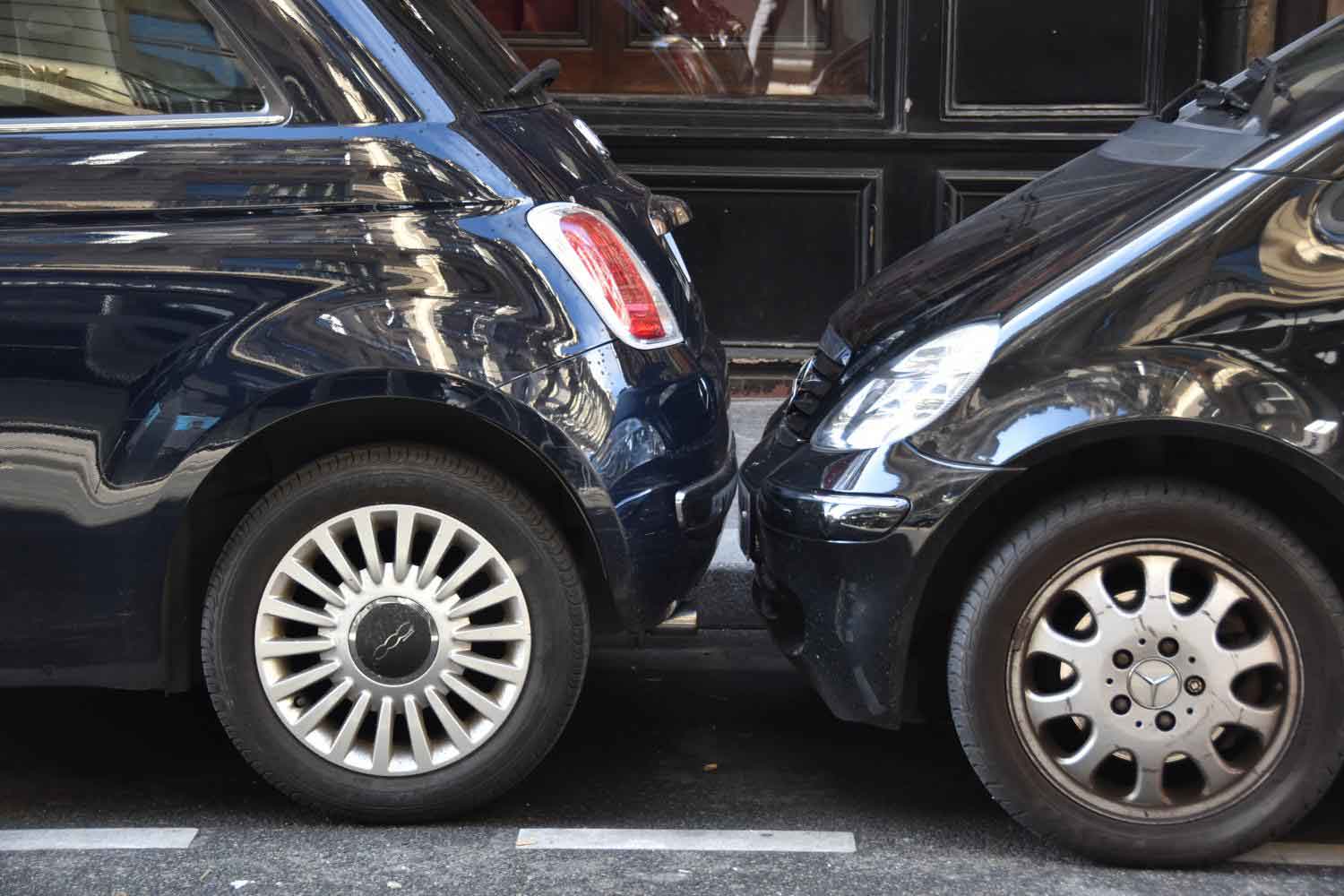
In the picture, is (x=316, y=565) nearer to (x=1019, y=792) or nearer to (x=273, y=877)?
(x=273, y=877)

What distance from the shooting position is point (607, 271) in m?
3.71

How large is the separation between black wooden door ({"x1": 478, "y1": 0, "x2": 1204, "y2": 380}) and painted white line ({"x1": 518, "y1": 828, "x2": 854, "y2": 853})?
4031mm

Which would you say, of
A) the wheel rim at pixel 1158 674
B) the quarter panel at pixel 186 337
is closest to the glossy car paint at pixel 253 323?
the quarter panel at pixel 186 337

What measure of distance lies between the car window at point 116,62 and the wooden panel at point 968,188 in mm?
4268

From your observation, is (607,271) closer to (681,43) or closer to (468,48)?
(468,48)

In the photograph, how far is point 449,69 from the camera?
3797 mm

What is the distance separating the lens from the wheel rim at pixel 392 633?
365 cm

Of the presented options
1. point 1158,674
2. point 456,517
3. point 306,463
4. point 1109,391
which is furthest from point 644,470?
point 1158,674

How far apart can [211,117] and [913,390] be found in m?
1.44

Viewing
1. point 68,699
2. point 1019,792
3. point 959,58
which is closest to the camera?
point 1019,792

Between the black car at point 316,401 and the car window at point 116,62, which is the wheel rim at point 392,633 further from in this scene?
the car window at point 116,62

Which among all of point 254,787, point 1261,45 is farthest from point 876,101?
point 254,787

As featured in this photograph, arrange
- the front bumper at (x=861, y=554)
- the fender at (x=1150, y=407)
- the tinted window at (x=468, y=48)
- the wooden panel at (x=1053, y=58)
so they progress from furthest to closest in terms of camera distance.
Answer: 1. the wooden panel at (x=1053, y=58)
2. the tinted window at (x=468, y=48)
3. the front bumper at (x=861, y=554)
4. the fender at (x=1150, y=407)

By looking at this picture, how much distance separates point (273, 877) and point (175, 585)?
1.96 feet
